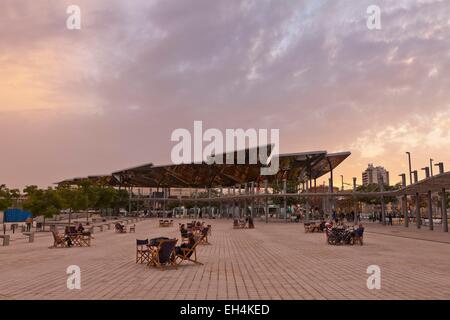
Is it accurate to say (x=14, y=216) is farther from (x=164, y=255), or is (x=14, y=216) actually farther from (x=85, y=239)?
(x=164, y=255)

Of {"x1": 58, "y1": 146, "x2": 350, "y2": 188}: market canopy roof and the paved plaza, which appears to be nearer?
the paved plaza

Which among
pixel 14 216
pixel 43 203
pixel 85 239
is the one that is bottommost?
pixel 14 216

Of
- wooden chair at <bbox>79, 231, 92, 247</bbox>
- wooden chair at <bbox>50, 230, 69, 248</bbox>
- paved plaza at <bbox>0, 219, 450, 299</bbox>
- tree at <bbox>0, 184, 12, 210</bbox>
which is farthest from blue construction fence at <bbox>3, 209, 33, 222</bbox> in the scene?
paved plaza at <bbox>0, 219, 450, 299</bbox>

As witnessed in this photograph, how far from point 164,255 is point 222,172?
224 feet

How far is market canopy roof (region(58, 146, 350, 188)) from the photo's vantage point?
59569mm

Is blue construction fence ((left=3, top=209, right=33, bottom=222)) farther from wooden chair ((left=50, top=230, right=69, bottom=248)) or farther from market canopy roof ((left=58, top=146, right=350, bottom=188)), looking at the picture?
wooden chair ((left=50, top=230, right=69, bottom=248))

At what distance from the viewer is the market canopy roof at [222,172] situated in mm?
59569

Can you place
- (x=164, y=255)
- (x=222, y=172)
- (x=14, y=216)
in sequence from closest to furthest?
(x=164, y=255), (x=14, y=216), (x=222, y=172)

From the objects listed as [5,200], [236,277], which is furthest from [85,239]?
[5,200]

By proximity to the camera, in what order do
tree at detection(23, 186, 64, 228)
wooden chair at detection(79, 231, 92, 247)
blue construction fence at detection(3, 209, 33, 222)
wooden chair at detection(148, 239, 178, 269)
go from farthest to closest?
blue construction fence at detection(3, 209, 33, 222), tree at detection(23, 186, 64, 228), wooden chair at detection(79, 231, 92, 247), wooden chair at detection(148, 239, 178, 269)

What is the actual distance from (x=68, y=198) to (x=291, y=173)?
3740 cm

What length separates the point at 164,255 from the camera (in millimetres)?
10578

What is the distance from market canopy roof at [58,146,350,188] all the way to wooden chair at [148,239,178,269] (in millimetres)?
44930
